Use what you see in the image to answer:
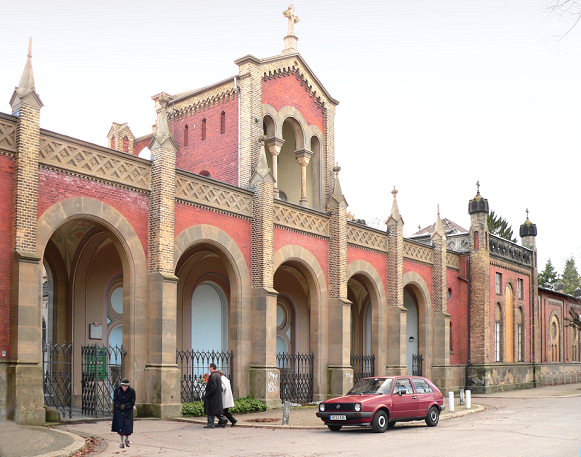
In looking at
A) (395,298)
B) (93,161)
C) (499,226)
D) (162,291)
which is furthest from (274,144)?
(499,226)

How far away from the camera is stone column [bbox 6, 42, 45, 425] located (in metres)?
15.6

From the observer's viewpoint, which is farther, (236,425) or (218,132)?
(218,132)

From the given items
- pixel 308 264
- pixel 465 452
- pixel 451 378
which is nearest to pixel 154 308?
pixel 308 264

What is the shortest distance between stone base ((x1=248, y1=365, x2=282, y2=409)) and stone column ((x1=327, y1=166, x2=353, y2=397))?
3984mm

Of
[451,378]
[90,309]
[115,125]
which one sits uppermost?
[115,125]

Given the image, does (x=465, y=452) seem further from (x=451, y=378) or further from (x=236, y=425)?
(x=451, y=378)

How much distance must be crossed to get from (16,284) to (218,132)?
490 inches

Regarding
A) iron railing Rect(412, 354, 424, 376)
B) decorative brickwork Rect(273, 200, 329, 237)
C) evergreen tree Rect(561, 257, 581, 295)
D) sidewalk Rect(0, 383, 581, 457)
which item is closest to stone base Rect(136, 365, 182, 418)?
sidewalk Rect(0, 383, 581, 457)

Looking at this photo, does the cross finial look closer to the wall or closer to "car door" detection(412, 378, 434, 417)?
the wall

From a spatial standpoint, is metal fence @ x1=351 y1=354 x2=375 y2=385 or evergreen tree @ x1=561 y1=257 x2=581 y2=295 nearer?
metal fence @ x1=351 y1=354 x2=375 y2=385

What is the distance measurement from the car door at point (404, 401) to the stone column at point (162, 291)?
19.8 ft

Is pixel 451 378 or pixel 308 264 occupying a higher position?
pixel 308 264

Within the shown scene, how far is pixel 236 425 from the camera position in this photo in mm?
17922

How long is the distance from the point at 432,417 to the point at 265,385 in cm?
623
